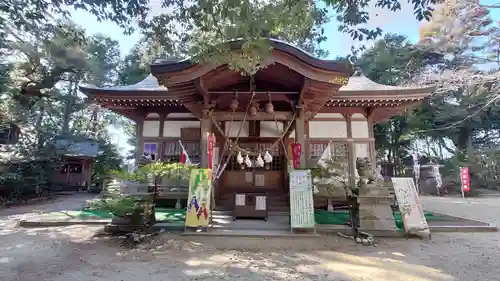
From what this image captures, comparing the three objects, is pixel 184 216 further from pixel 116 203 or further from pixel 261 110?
pixel 261 110

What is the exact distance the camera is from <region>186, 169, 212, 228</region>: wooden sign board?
568 cm

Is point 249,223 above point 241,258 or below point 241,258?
above

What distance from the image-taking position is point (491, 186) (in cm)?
1828

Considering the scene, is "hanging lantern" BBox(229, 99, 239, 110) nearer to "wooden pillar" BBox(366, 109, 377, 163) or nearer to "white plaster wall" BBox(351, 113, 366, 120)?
"white plaster wall" BBox(351, 113, 366, 120)

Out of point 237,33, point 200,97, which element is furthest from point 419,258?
point 200,97

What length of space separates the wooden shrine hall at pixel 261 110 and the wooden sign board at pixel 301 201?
0.70m

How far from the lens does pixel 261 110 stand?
23.6 ft

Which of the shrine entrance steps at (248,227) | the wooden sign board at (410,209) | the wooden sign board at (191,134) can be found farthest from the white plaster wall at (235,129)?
the wooden sign board at (410,209)

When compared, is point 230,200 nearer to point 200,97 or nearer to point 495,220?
point 200,97

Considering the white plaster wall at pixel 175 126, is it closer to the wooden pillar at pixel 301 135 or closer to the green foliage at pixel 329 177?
the wooden pillar at pixel 301 135

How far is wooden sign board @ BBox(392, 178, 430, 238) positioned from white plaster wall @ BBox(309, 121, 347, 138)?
413cm

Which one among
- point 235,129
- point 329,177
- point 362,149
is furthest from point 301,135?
point 362,149

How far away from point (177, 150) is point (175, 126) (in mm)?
901

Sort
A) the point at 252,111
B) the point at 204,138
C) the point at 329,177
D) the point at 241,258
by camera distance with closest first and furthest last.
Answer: the point at 241,258 < the point at 204,138 < the point at 252,111 < the point at 329,177
